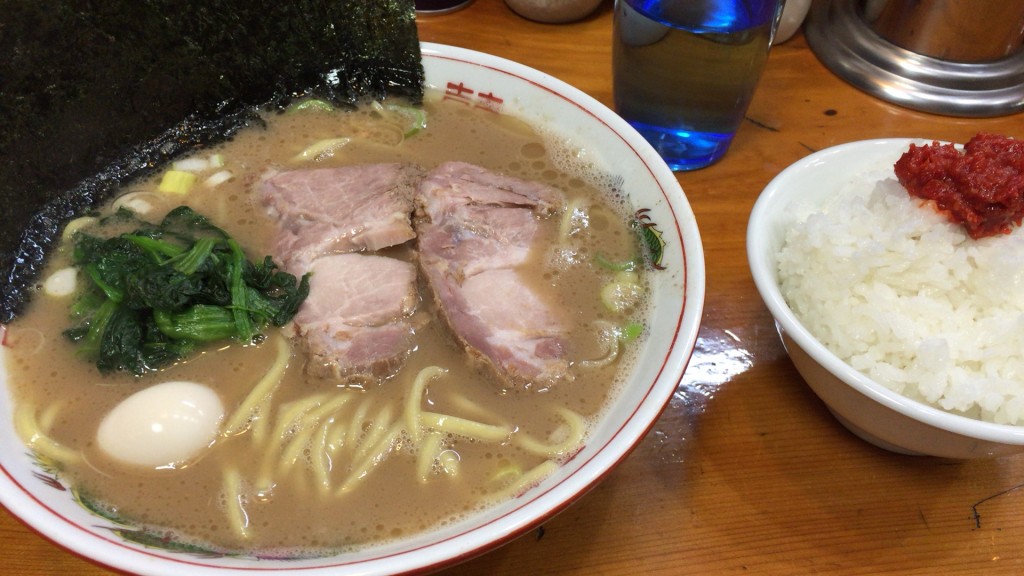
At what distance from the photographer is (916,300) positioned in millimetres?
1447

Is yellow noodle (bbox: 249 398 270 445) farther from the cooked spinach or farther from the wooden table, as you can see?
the wooden table

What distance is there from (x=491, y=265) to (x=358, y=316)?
338 millimetres

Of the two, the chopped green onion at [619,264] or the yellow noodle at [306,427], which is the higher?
the chopped green onion at [619,264]

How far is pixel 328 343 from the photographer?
1448 mm

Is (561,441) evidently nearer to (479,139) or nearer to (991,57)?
(479,139)

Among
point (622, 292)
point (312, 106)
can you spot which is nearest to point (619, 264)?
point (622, 292)

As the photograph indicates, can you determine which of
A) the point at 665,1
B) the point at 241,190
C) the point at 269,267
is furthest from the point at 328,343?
the point at 665,1

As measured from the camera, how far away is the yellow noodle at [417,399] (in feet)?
4.43

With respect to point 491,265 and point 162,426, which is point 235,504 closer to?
point 162,426

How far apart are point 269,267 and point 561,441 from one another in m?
0.79

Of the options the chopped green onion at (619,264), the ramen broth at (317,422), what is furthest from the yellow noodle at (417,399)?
the chopped green onion at (619,264)

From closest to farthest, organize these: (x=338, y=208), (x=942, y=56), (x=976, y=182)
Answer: (x=976, y=182), (x=338, y=208), (x=942, y=56)

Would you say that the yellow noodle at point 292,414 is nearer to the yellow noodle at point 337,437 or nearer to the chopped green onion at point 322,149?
the yellow noodle at point 337,437

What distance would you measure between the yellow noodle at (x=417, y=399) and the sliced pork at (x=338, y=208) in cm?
38
